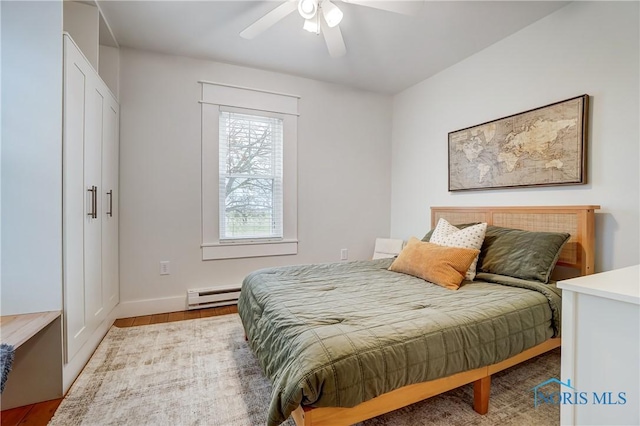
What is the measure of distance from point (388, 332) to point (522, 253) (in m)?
1.44

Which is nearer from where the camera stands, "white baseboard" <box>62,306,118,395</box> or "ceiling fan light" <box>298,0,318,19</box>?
"white baseboard" <box>62,306,118,395</box>

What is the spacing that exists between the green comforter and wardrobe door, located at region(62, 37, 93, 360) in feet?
3.27

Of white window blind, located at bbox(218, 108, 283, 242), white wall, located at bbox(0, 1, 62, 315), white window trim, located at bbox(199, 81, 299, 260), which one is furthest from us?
white window blind, located at bbox(218, 108, 283, 242)

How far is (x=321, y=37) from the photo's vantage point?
2.57 metres

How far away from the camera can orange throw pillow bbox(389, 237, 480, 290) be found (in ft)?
6.36

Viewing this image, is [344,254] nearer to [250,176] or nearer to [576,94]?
[250,176]

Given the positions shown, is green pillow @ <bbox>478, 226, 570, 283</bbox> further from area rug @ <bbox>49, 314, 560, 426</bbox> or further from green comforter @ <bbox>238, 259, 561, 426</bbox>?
area rug @ <bbox>49, 314, 560, 426</bbox>

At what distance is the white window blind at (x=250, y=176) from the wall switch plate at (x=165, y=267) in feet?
1.93

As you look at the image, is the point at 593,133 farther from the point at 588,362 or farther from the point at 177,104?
the point at 177,104

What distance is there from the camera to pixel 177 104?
2910 millimetres

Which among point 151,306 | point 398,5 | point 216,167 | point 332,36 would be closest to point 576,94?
point 398,5

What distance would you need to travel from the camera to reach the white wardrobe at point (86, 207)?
165cm
